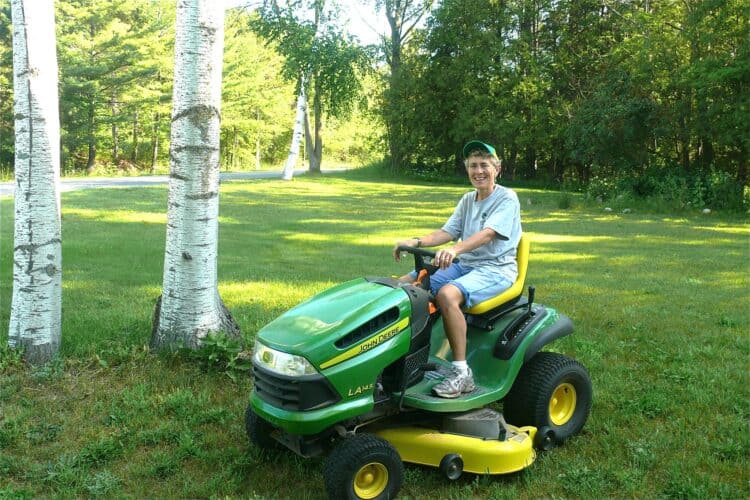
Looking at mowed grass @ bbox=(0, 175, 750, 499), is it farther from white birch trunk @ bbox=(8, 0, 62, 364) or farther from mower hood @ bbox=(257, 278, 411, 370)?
mower hood @ bbox=(257, 278, 411, 370)

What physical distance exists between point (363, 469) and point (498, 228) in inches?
63.3

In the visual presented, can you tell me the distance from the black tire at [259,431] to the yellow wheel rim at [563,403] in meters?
1.75

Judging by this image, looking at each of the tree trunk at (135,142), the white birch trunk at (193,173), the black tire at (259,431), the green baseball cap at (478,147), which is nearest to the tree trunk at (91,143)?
the tree trunk at (135,142)

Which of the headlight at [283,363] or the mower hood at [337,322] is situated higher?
the mower hood at [337,322]

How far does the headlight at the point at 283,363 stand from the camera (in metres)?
3.30

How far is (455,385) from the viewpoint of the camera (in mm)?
3768

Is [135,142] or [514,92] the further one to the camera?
[135,142]

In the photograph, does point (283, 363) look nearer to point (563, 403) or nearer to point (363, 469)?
point (363, 469)

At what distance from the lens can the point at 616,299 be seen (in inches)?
314

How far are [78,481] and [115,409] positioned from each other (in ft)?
2.93

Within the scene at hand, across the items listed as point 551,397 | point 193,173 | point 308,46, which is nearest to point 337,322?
point 551,397

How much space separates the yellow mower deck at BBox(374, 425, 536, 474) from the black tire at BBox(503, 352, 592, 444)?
369 millimetres

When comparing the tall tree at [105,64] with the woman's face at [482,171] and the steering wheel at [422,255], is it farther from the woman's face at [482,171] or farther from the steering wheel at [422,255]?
the steering wheel at [422,255]

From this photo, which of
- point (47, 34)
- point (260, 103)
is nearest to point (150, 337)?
point (47, 34)
